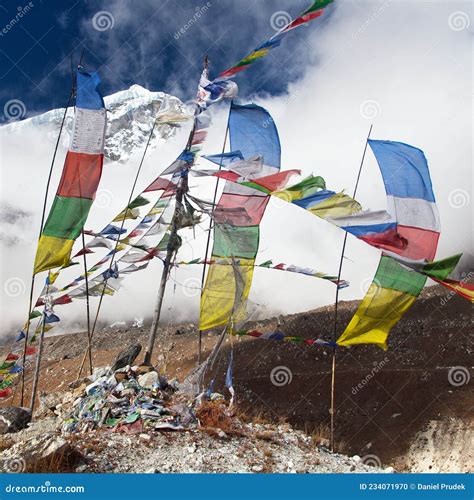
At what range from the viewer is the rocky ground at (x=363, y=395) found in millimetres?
10711

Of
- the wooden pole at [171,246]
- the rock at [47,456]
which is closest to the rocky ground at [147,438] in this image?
the rock at [47,456]

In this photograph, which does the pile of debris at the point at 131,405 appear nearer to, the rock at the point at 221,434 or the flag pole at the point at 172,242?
the rock at the point at 221,434

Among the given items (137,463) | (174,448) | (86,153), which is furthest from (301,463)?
(86,153)

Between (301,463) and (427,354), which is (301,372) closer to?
(427,354)

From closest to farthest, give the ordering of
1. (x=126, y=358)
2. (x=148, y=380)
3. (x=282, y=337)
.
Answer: (x=148, y=380) < (x=282, y=337) < (x=126, y=358)

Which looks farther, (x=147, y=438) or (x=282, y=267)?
(x=282, y=267)

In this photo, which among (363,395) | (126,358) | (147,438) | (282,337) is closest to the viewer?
(147,438)

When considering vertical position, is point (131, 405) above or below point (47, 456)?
below

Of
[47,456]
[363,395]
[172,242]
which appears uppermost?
[172,242]

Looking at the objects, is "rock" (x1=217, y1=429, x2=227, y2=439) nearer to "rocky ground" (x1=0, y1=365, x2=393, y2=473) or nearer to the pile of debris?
"rocky ground" (x1=0, y1=365, x2=393, y2=473)

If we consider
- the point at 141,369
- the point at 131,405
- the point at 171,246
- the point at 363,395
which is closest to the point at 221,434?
the point at 131,405

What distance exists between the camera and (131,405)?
444 inches

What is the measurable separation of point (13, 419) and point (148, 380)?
3430 millimetres

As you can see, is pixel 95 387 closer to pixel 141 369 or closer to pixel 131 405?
pixel 141 369
